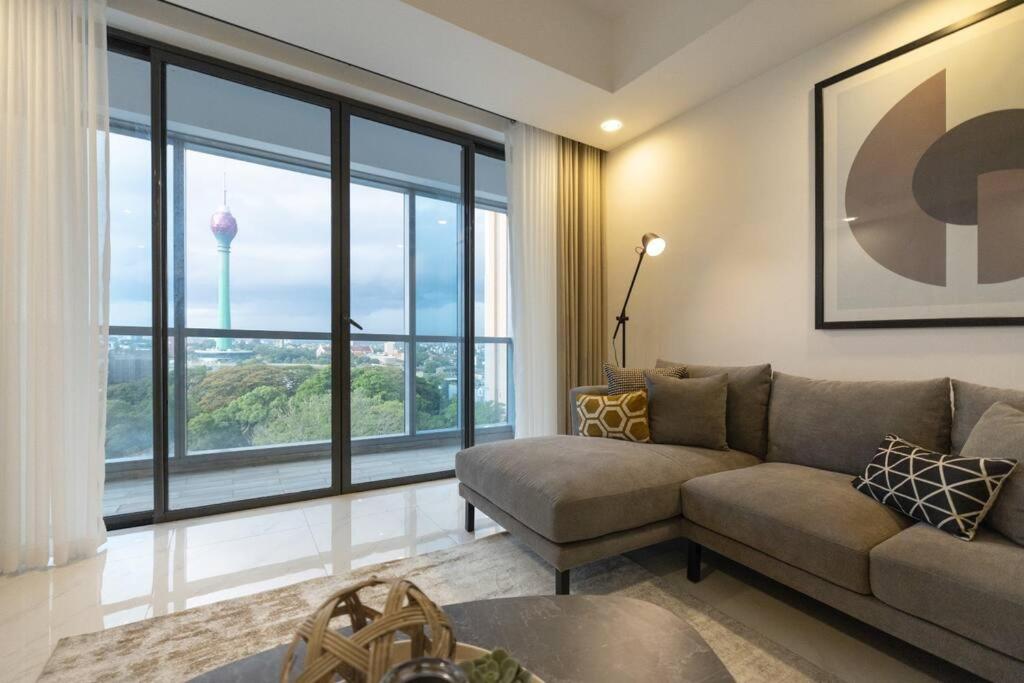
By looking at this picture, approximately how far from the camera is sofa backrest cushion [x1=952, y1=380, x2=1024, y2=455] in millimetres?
1615

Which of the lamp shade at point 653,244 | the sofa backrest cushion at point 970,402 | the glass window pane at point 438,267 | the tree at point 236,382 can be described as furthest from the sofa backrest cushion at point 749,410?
the tree at point 236,382

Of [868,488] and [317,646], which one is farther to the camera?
[868,488]

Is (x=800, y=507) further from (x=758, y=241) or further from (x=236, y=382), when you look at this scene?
(x=236, y=382)

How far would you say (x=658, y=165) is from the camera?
331 centimetres

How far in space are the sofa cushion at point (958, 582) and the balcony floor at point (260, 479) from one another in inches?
105

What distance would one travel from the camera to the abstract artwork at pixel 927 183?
1.82 m

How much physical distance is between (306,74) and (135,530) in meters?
2.71

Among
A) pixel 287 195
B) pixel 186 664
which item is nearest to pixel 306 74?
pixel 287 195

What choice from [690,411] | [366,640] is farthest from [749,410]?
[366,640]

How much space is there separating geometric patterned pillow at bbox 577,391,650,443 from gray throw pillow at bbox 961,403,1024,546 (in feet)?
3.96

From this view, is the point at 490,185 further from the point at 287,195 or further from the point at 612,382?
the point at 612,382

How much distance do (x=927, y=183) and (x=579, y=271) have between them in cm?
209

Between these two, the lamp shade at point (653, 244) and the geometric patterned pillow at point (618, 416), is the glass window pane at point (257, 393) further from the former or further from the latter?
the lamp shade at point (653, 244)

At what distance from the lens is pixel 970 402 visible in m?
1.70
